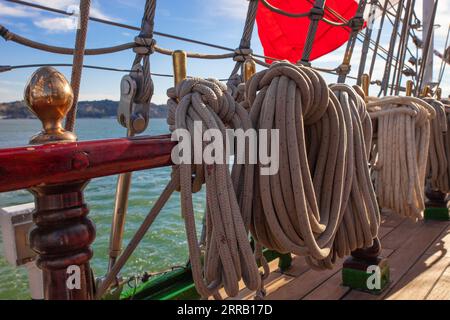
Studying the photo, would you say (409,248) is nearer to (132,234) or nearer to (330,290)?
(330,290)

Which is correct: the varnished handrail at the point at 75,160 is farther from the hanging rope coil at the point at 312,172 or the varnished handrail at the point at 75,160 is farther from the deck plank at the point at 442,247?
the deck plank at the point at 442,247

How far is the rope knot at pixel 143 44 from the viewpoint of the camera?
1592 mm

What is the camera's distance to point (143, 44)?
1600mm

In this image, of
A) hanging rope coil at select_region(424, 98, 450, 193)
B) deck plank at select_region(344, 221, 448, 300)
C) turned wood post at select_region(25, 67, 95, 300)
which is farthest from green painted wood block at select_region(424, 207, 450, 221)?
turned wood post at select_region(25, 67, 95, 300)

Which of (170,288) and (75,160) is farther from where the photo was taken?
(170,288)

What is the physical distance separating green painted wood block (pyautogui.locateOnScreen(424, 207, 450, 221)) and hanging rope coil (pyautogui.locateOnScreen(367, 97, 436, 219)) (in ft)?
4.05

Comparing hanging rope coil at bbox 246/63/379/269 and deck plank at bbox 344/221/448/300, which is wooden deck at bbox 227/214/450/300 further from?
hanging rope coil at bbox 246/63/379/269

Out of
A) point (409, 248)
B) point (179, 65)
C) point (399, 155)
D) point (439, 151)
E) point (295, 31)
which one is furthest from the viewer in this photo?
point (295, 31)

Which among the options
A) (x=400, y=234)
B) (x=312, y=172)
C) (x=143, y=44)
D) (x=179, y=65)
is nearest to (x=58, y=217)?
(x=179, y=65)

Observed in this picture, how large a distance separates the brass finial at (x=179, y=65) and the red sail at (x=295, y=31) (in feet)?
32.0

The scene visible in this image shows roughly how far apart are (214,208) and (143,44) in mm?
1030

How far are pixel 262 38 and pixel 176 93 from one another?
11993 mm

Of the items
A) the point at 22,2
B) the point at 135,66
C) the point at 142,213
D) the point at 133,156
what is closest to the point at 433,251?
the point at 135,66

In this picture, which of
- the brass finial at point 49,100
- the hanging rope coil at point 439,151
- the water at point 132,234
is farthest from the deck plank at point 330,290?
the water at point 132,234
